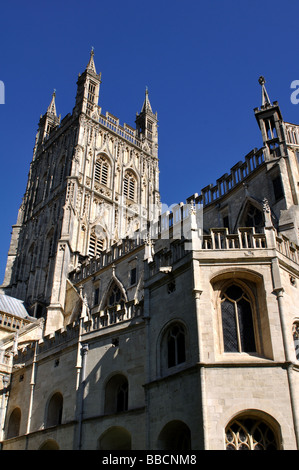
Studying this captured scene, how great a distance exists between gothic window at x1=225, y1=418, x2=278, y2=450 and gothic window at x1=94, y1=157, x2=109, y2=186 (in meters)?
38.2

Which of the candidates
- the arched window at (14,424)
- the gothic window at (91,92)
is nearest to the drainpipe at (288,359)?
the arched window at (14,424)

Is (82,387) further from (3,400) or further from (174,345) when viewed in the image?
(3,400)

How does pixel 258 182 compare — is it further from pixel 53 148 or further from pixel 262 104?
pixel 53 148

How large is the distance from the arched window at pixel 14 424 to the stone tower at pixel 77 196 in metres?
10.9

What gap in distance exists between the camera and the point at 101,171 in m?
51.4

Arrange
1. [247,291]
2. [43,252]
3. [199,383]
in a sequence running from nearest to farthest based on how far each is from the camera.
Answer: [199,383]
[247,291]
[43,252]

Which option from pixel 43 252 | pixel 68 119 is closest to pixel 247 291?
pixel 43 252

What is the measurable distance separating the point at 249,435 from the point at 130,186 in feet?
137

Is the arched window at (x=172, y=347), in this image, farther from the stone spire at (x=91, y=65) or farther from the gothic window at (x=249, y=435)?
the stone spire at (x=91, y=65)

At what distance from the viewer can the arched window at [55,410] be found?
869 inches

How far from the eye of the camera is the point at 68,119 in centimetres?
5509

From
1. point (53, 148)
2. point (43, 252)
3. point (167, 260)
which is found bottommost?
point (167, 260)

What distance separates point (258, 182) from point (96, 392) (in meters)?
12.9

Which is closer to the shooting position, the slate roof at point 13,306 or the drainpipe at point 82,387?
the drainpipe at point 82,387
